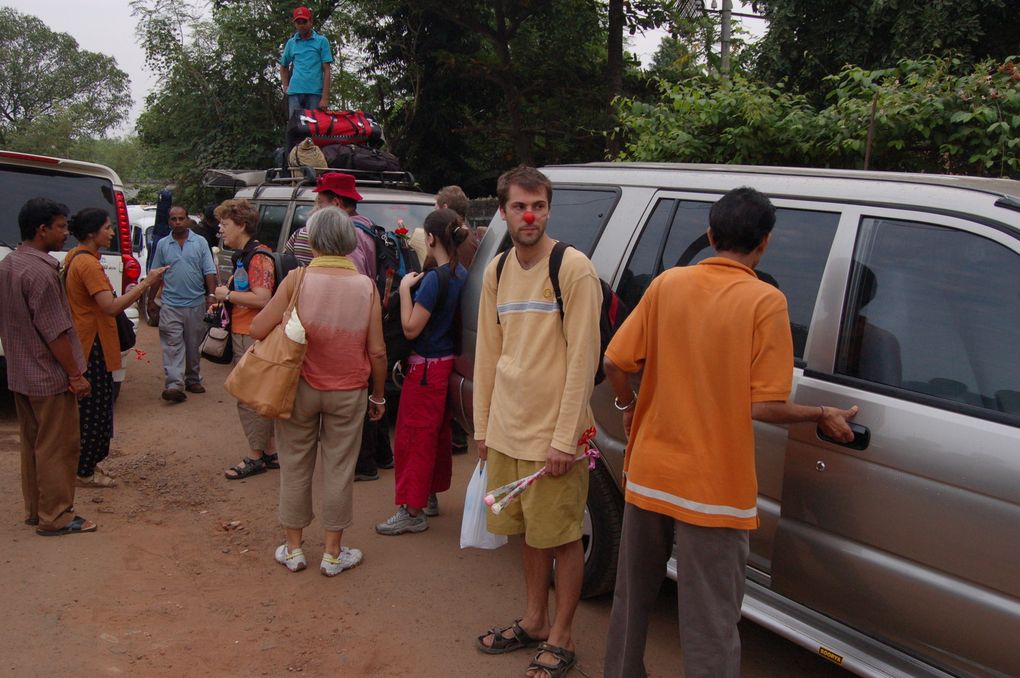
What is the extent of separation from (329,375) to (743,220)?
2380 millimetres

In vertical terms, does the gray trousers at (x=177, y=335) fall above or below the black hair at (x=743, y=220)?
below

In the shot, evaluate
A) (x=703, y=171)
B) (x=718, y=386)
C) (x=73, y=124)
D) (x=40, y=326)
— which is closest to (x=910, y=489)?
(x=718, y=386)

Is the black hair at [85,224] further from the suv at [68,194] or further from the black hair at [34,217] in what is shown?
the suv at [68,194]

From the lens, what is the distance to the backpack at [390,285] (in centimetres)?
515

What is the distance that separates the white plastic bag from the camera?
138 inches

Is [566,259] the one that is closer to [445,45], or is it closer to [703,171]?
[703,171]

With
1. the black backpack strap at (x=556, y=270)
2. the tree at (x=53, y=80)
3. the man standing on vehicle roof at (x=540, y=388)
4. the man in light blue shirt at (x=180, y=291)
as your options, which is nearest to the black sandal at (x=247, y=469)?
the man in light blue shirt at (x=180, y=291)

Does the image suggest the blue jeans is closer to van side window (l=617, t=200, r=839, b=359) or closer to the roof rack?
the roof rack

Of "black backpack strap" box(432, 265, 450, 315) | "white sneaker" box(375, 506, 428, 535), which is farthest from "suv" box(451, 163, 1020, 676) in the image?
"white sneaker" box(375, 506, 428, 535)

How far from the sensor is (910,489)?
8.54 feet

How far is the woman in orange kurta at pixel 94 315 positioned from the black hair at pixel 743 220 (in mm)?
3882

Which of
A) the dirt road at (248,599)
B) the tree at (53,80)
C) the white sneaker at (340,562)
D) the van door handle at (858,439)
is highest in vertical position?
the tree at (53,80)

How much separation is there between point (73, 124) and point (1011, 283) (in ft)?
164

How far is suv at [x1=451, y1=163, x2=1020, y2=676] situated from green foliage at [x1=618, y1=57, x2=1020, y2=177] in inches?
75.2
